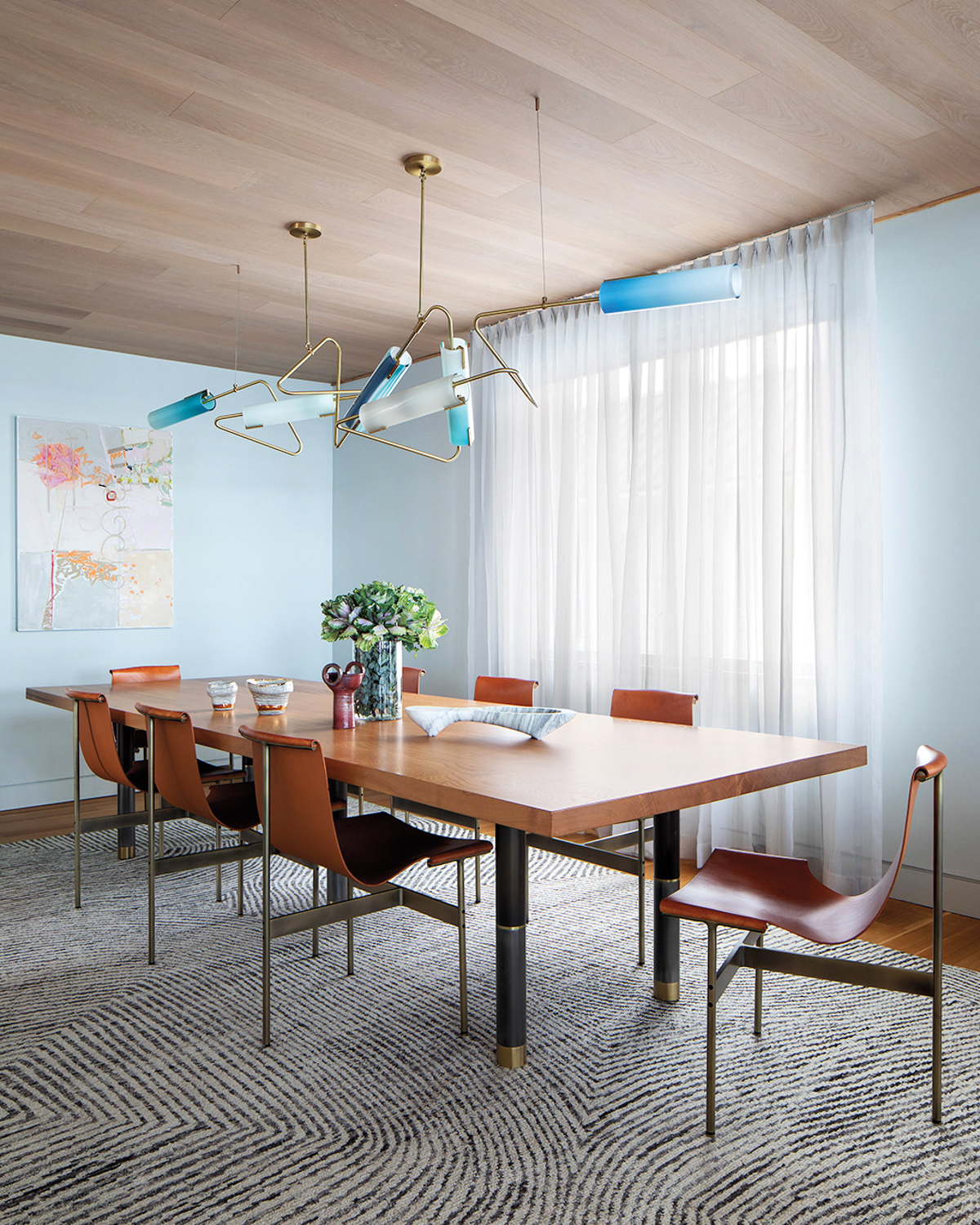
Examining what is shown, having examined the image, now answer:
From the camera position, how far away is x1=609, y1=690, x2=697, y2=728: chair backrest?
3.16 metres

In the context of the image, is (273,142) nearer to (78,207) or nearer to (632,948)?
(78,207)

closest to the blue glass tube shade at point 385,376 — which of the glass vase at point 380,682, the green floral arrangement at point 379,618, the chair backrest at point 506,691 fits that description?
the green floral arrangement at point 379,618

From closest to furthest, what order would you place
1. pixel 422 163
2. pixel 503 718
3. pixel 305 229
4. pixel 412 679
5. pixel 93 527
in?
pixel 503 718 < pixel 422 163 < pixel 305 229 < pixel 412 679 < pixel 93 527

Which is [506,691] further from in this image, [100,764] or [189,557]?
[189,557]

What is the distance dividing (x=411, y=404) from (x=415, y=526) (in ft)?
10.3

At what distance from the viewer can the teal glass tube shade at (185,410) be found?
3.82 meters

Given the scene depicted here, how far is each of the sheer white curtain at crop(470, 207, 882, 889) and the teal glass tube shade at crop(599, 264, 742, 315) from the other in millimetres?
1494

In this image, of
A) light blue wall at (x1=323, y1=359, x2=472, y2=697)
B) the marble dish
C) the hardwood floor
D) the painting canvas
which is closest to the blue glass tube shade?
the marble dish

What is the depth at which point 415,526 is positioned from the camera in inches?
236

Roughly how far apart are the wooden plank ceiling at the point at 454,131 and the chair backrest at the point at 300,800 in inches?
72.1

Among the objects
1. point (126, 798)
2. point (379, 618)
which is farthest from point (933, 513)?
point (126, 798)

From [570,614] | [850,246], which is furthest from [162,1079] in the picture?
[850,246]

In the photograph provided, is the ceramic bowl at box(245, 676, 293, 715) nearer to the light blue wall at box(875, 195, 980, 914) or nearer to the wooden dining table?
the wooden dining table

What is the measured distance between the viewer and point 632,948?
3.14 metres
